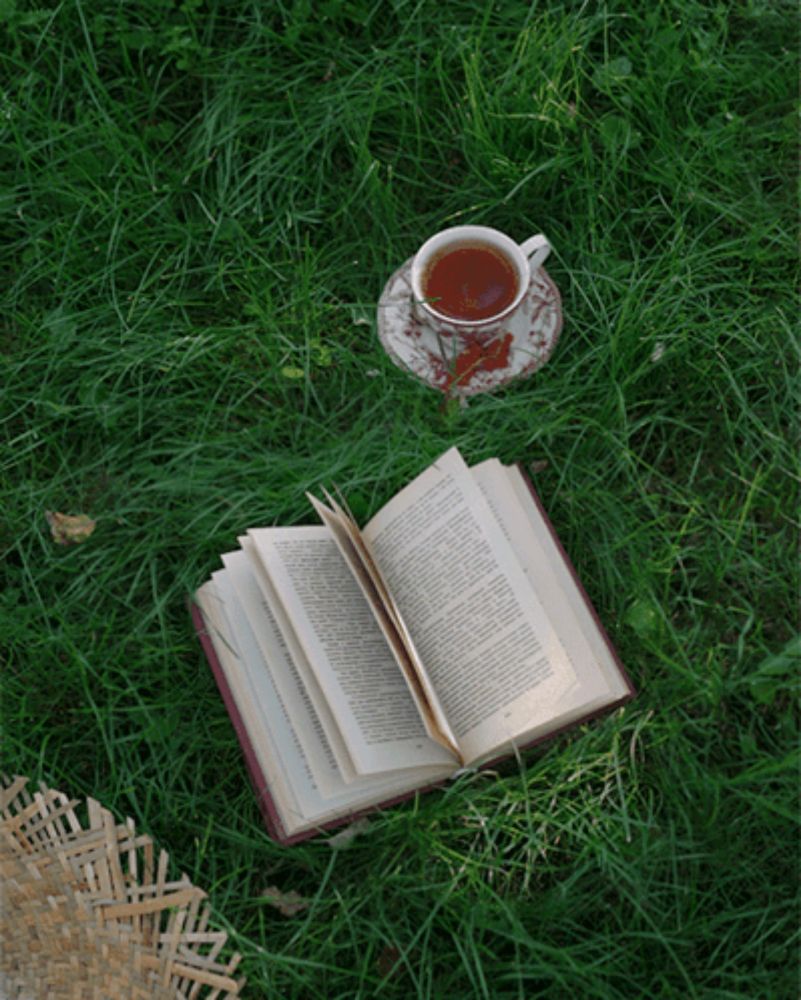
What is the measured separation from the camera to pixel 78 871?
1.98 metres

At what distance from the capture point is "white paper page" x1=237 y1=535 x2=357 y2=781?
1977 mm

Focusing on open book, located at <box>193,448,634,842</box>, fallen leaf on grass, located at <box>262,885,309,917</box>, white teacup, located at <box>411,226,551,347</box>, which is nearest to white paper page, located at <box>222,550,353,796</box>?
open book, located at <box>193,448,634,842</box>

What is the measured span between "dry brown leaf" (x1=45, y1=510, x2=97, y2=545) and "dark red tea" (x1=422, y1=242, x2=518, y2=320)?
0.85 meters

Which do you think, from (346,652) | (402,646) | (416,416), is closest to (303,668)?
(346,652)

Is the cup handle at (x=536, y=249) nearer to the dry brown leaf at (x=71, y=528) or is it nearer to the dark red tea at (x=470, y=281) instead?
the dark red tea at (x=470, y=281)

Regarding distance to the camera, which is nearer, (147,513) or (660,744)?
(660,744)

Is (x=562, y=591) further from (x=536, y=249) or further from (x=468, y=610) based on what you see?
(x=536, y=249)

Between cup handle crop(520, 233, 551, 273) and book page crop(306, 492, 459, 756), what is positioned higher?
cup handle crop(520, 233, 551, 273)

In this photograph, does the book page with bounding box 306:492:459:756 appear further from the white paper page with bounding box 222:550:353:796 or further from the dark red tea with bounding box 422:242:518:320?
the dark red tea with bounding box 422:242:518:320

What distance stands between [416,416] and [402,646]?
0.54 m

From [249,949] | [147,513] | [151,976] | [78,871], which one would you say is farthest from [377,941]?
[147,513]

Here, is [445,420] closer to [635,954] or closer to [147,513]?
[147,513]

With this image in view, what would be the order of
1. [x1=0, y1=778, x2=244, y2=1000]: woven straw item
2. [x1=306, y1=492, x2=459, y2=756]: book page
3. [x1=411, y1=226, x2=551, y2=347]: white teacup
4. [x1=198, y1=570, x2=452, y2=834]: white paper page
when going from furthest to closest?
[x1=411, y1=226, x2=551, y2=347]: white teacup, [x1=198, y1=570, x2=452, y2=834]: white paper page, [x1=306, y1=492, x2=459, y2=756]: book page, [x1=0, y1=778, x2=244, y2=1000]: woven straw item

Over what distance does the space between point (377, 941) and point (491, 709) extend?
1.65 feet
